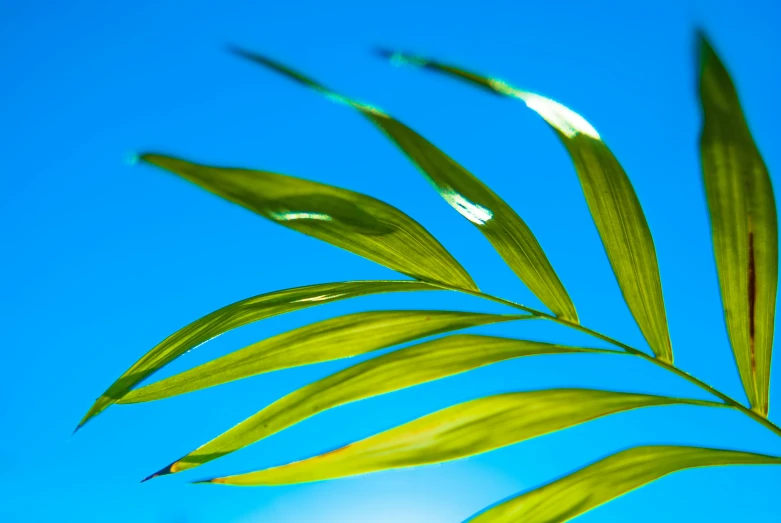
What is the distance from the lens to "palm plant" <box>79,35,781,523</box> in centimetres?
42

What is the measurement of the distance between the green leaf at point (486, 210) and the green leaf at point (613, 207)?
0.05 m

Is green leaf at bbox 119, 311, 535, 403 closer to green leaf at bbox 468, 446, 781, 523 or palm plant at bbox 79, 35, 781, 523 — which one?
palm plant at bbox 79, 35, 781, 523

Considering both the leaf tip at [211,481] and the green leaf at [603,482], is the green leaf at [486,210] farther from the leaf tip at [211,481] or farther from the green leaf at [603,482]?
the leaf tip at [211,481]

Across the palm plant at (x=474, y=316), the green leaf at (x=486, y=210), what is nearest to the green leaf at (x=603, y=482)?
the palm plant at (x=474, y=316)

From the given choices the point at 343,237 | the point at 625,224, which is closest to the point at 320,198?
the point at 343,237

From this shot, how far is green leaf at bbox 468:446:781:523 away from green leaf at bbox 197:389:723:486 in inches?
1.3

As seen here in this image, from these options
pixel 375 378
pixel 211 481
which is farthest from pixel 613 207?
pixel 211 481

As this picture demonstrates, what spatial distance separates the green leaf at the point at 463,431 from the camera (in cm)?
43

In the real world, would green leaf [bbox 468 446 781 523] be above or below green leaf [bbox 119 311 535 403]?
below

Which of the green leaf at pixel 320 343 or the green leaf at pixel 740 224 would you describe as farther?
the green leaf at pixel 320 343

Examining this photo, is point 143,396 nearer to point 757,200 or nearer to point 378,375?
point 378,375

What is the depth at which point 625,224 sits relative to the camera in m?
0.47

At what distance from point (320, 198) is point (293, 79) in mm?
79

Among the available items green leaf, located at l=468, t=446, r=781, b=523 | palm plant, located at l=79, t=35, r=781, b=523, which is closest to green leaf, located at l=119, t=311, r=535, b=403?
palm plant, located at l=79, t=35, r=781, b=523
